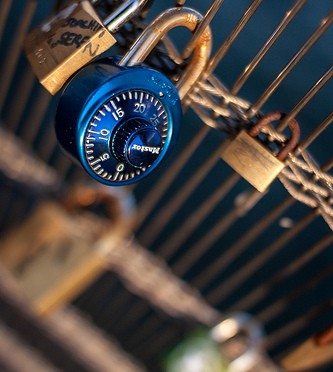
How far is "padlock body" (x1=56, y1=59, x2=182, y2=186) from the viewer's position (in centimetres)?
50

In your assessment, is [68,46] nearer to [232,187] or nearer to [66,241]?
[232,187]

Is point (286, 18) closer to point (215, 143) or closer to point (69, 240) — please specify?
point (215, 143)

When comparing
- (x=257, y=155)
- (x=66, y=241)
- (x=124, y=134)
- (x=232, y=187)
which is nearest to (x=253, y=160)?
(x=257, y=155)

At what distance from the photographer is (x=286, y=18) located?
52 centimetres

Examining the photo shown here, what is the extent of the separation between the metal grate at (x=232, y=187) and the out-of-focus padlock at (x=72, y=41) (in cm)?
5

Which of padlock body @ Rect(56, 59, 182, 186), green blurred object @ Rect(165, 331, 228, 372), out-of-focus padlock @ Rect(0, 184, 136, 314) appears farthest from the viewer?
out-of-focus padlock @ Rect(0, 184, 136, 314)

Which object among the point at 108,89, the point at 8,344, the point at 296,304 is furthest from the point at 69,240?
the point at 108,89

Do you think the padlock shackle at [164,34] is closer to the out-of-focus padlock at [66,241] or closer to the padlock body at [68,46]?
the padlock body at [68,46]

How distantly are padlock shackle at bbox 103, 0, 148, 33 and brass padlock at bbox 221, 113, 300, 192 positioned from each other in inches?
5.8

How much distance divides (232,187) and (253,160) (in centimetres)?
46

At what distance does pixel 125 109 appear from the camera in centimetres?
52

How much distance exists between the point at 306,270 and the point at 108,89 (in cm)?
68

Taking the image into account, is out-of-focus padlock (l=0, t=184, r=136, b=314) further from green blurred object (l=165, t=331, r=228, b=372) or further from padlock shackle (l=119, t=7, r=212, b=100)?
padlock shackle (l=119, t=7, r=212, b=100)

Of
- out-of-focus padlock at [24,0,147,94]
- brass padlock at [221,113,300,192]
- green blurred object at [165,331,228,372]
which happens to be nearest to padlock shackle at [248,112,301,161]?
brass padlock at [221,113,300,192]
